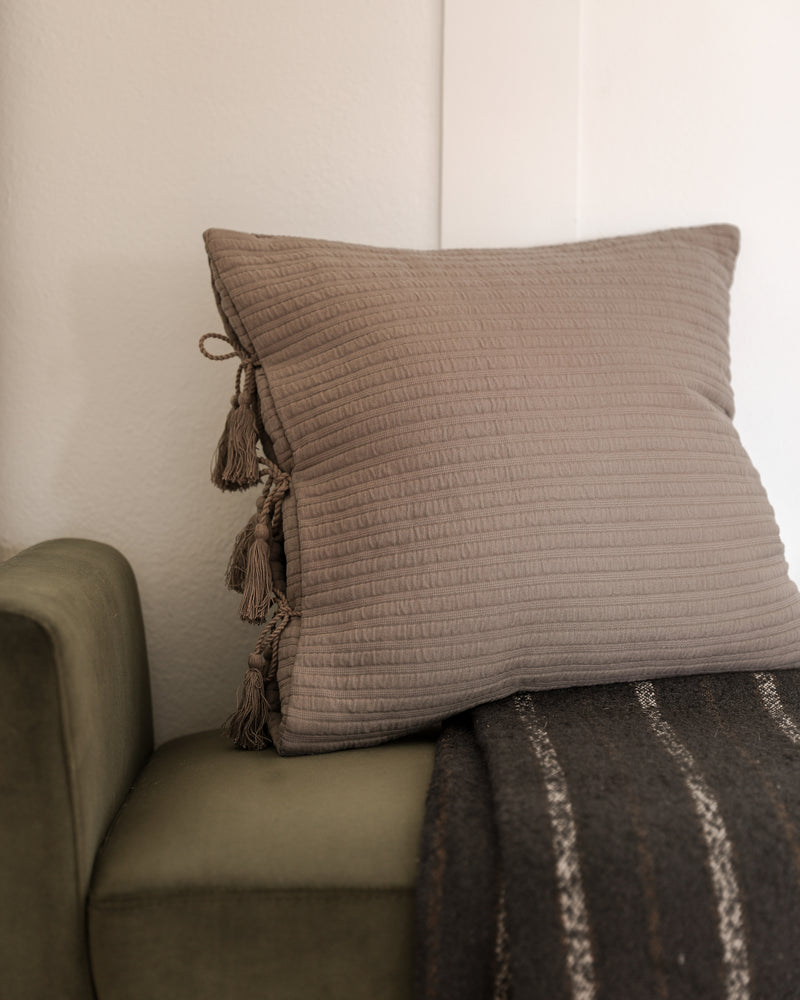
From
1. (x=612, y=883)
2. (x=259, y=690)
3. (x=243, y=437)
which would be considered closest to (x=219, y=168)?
(x=243, y=437)

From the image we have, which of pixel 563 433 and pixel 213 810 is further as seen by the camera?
pixel 563 433

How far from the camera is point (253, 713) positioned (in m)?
0.89

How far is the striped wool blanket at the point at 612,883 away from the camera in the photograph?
0.60 m

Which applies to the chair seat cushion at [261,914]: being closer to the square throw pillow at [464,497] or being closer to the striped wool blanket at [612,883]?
the striped wool blanket at [612,883]

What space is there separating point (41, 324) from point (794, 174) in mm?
1177

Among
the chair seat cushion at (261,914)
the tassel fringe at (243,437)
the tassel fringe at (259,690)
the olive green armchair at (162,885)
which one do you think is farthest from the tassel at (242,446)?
the chair seat cushion at (261,914)

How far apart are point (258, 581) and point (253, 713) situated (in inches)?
5.5

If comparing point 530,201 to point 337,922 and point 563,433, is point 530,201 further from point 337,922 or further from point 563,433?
point 337,922

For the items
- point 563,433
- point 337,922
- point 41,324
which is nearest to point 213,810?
point 337,922

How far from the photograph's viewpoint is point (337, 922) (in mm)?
648

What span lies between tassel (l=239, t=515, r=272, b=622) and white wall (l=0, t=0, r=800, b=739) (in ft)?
1.17

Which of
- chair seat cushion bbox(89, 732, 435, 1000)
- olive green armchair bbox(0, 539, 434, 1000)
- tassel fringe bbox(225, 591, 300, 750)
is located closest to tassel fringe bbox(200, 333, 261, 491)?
tassel fringe bbox(225, 591, 300, 750)

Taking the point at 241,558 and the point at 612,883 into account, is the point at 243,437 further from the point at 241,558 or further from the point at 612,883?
the point at 612,883

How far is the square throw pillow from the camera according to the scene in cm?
83
